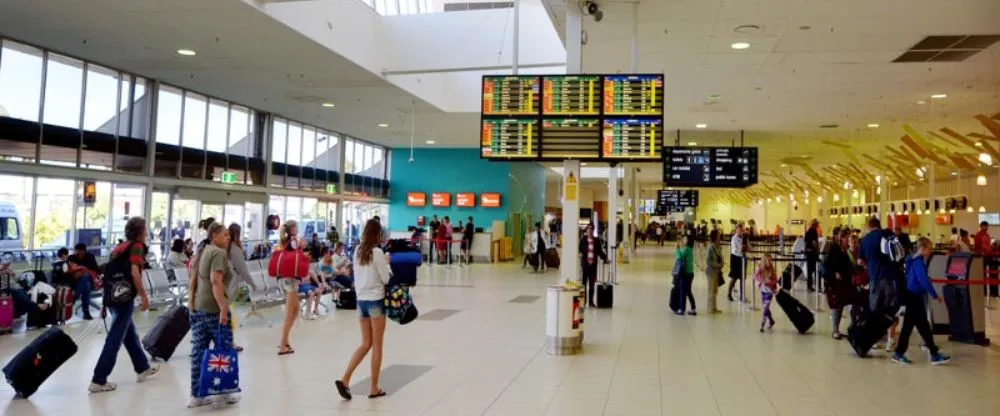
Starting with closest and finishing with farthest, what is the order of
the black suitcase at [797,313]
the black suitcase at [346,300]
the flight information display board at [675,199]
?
the black suitcase at [797,313] → the black suitcase at [346,300] → the flight information display board at [675,199]

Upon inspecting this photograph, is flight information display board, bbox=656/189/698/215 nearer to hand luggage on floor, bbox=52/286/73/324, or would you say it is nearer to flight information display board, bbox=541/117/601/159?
flight information display board, bbox=541/117/601/159

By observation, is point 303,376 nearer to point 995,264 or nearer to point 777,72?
point 777,72

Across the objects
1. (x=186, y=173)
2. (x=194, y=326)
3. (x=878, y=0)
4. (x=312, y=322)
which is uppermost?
(x=878, y=0)

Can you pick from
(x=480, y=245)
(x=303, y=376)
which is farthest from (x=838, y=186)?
(x=303, y=376)

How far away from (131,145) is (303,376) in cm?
1156

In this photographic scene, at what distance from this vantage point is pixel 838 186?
117 feet

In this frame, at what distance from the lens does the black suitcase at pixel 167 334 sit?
7.17 metres

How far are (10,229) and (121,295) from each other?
877 cm

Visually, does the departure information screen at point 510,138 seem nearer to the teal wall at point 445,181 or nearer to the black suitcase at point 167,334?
the black suitcase at point 167,334

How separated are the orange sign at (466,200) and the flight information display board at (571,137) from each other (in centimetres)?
2014

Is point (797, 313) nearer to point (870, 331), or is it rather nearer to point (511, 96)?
point (870, 331)

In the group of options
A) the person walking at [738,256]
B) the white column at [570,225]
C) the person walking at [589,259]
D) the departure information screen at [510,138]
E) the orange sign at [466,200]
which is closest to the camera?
the departure information screen at [510,138]

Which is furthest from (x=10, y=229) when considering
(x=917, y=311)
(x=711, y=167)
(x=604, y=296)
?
(x=711, y=167)

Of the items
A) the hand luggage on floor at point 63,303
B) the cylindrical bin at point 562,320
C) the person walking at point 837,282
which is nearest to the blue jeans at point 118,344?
the cylindrical bin at point 562,320
